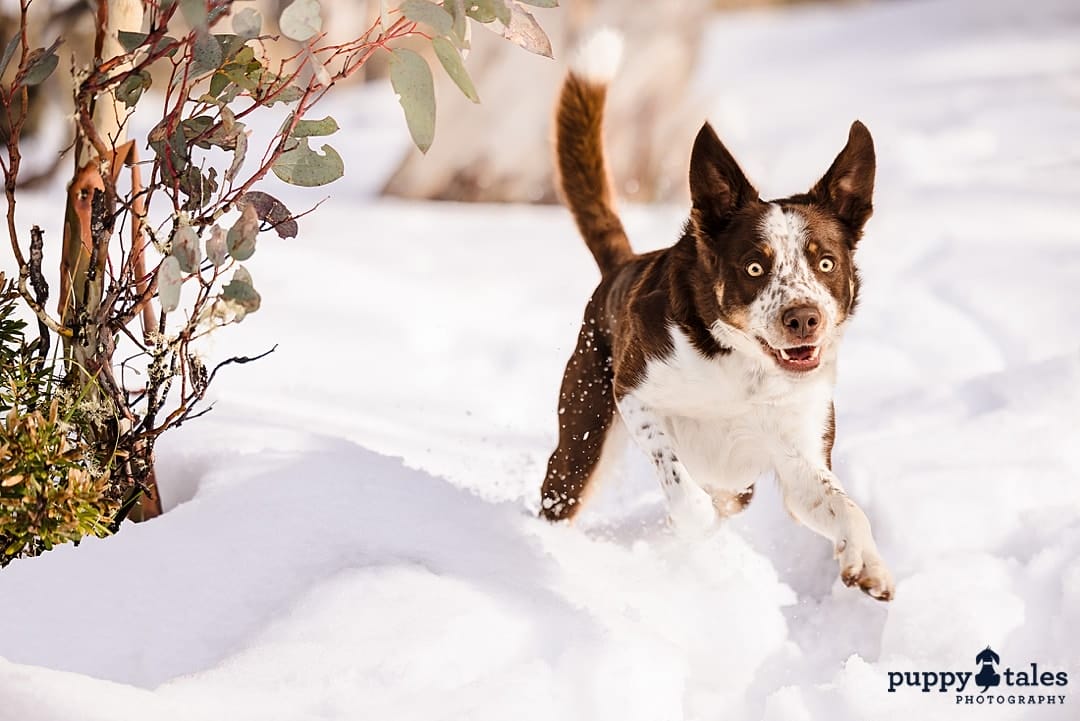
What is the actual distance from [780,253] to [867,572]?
0.63 meters

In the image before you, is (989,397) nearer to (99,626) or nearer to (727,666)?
(727,666)

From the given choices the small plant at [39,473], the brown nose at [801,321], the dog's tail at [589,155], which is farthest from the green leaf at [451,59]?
the dog's tail at [589,155]

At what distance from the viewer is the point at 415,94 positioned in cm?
206

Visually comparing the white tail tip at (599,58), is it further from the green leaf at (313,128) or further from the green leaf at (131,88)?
the green leaf at (131,88)

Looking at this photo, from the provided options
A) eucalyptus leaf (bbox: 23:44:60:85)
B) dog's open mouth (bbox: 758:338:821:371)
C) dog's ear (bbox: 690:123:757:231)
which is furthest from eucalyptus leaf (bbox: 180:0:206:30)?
dog's open mouth (bbox: 758:338:821:371)

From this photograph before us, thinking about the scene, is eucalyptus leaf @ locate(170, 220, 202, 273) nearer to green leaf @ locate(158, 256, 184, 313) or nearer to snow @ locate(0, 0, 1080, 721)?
green leaf @ locate(158, 256, 184, 313)

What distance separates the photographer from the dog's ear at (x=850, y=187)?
101 inches

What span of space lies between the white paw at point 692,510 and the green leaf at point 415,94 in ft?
3.13

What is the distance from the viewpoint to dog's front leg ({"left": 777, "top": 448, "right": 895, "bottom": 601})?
237cm

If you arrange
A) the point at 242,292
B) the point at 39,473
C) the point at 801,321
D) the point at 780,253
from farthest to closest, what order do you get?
1. the point at 780,253
2. the point at 801,321
3. the point at 242,292
4. the point at 39,473

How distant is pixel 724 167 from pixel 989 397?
1530 mm

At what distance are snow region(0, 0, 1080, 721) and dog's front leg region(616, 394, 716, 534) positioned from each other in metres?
0.16

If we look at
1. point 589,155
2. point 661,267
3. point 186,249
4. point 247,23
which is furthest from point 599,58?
point 186,249

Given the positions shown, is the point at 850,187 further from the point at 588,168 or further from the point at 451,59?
the point at 451,59
